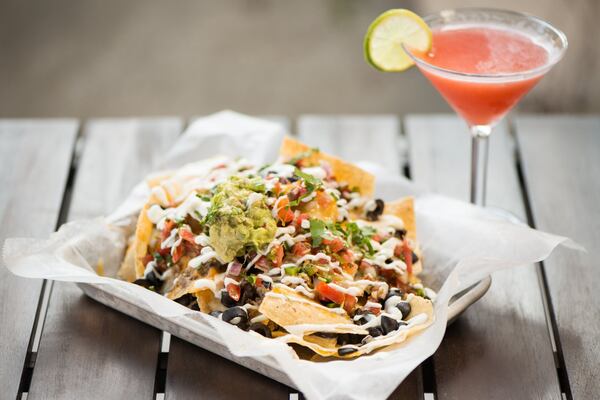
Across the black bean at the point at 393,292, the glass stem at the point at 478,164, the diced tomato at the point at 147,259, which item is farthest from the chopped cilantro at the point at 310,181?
the glass stem at the point at 478,164

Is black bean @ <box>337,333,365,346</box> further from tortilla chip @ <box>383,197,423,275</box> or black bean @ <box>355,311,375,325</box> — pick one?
tortilla chip @ <box>383,197,423,275</box>

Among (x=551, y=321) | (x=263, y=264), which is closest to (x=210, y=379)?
(x=263, y=264)

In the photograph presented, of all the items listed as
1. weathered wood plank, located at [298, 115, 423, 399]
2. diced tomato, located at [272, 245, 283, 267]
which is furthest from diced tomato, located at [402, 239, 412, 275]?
weathered wood plank, located at [298, 115, 423, 399]

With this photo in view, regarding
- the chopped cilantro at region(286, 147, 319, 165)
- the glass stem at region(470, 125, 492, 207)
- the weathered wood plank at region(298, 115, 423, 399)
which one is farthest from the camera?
the weathered wood plank at region(298, 115, 423, 399)

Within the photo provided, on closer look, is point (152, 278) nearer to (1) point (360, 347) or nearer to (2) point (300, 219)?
(2) point (300, 219)

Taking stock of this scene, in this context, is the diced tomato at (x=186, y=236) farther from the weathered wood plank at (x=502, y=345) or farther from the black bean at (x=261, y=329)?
the weathered wood plank at (x=502, y=345)
